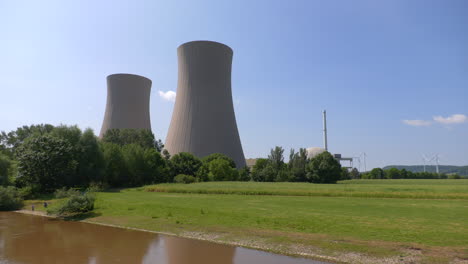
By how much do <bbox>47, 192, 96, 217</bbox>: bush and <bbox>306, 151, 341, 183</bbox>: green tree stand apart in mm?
22174

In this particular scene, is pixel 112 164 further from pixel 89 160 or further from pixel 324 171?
pixel 324 171

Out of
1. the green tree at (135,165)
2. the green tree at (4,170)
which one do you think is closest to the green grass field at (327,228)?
the green tree at (4,170)

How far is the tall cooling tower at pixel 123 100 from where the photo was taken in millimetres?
32656

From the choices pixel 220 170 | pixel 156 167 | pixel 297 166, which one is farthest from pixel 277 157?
pixel 156 167

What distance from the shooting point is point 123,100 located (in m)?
32.8

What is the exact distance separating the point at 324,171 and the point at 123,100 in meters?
22.1

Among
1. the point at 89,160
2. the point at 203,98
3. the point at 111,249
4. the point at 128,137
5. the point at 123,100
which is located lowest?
the point at 111,249

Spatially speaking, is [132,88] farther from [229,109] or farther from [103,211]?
[103,211]

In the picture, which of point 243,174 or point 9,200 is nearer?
point 9,200

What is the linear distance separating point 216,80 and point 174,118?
17.1ft

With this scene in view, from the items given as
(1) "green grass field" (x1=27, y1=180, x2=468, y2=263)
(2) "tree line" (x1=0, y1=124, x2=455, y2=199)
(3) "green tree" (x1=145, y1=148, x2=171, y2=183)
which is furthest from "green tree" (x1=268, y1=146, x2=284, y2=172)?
(1) "green grass field" (x1=27, y1=180, x2=468, y2=263)

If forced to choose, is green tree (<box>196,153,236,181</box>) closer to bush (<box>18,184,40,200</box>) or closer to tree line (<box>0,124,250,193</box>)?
tree line (<box>0,124,250,193</box>)

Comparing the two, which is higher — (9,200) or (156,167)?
(156,167)

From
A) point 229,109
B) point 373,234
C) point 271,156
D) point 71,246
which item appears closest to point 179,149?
point 229,109
